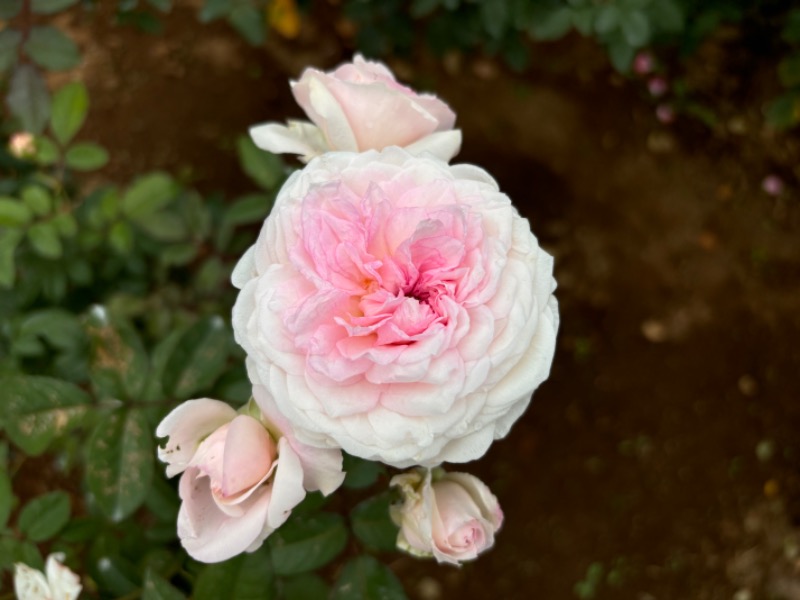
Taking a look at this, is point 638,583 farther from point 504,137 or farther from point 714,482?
point 504,137

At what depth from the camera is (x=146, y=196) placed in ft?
4.02

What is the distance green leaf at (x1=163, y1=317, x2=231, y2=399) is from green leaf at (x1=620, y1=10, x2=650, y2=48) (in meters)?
0.94

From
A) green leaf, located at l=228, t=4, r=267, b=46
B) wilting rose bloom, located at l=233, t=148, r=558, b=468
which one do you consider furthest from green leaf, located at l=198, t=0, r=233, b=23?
wilting rose bloom, located at l=233, t=148, r=558, b=468

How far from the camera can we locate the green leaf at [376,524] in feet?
2.98

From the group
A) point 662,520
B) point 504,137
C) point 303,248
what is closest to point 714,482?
point 662,520

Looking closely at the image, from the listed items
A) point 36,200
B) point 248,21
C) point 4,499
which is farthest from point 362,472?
point 248,21

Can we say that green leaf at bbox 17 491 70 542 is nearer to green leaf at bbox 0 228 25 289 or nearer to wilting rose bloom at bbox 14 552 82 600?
wilting rose bloom at bbox 14 552 82 600

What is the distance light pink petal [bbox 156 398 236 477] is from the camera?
62 cm

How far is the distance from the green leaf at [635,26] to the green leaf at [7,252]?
3.66 feet

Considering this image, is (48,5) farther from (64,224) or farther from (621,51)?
(621,51)

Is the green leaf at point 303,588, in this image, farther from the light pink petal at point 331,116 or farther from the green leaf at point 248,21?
the green leaf at point 248,21

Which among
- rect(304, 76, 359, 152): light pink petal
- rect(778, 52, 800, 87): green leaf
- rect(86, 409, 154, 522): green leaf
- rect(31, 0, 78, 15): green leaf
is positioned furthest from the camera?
rect(778, 52, 800, 87): green leaf

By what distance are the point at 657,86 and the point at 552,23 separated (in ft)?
3.51

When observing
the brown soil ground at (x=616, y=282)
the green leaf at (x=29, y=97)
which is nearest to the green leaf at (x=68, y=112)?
the green leaf at (x=29, y=97)
